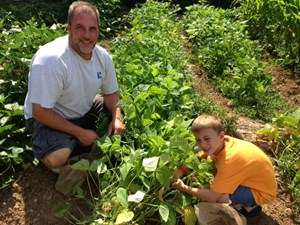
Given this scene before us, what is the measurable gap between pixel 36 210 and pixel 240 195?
1.34 metres

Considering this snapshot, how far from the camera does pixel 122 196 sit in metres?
2.36

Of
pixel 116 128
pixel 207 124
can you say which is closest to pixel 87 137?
pixel 116 128

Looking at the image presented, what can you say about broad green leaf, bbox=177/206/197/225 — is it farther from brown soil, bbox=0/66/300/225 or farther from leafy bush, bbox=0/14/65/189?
leafy bush, bbox=0/14/65/189

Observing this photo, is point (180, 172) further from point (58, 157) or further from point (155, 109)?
point (58, 157)

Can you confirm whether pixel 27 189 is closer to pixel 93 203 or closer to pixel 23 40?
pixel 93 203

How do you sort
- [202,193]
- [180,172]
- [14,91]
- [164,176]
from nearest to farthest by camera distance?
1. [164,176]
2. [202,193]
3. [180,172]
4. [14,91]

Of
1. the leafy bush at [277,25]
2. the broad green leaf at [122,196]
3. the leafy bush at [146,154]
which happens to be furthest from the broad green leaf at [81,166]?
the leafy bush at [277,25]

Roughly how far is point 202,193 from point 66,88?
3.82 feet

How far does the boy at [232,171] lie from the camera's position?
2.55 m

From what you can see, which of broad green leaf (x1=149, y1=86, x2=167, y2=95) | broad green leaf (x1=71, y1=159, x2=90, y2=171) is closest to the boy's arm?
broad green leaf (x1=71, y1=159, x2=90, y2=171)

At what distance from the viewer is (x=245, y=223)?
265 centimetres

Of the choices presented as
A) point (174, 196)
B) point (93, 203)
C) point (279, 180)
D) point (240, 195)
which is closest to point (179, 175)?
point (174, 196)

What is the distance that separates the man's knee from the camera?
9.29ft

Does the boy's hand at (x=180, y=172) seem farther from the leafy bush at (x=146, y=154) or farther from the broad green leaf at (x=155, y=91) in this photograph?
the broad green leaf at (x=155, y=91)
